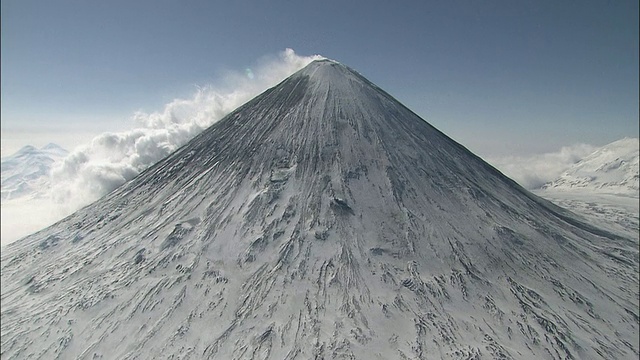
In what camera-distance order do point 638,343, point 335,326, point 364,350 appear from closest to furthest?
point 364,350
point 335,326
point 638,343

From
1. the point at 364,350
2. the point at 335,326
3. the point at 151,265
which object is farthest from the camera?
the point at 151,265

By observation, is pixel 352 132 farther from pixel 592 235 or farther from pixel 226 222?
pixel 592 235

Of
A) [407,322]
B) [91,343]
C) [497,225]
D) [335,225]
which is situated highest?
[497,225]

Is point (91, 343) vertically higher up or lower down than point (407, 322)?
lower down

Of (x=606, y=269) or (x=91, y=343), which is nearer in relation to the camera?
(x=91, y=343)

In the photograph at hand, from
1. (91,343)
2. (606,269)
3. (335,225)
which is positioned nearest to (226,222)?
(335,225)

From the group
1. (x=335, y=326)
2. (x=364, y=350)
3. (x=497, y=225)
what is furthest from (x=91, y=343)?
(x=497, y=225)
